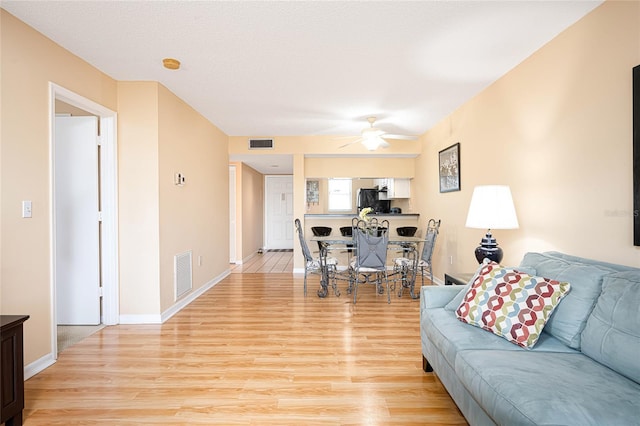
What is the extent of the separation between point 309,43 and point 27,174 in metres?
2.24

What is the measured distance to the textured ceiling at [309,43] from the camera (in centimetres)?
202

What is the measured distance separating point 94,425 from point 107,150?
242 centimetres

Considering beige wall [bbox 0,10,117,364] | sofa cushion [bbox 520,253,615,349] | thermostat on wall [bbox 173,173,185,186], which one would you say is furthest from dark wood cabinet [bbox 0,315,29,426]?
sofa cushion [bbox 520,253,615,349]

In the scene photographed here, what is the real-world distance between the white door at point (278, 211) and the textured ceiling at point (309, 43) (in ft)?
17.1

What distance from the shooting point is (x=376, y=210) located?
7219 millimetres

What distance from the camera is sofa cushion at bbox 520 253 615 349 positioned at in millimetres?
1543

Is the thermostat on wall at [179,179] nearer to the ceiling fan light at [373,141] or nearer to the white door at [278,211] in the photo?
the ceiling fan light at [373,141]

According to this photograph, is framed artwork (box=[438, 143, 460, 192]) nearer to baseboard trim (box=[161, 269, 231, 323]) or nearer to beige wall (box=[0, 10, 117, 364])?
baseboard trim (box=[161, 269, 231, 323])

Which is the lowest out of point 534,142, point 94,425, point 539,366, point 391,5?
point 94,425

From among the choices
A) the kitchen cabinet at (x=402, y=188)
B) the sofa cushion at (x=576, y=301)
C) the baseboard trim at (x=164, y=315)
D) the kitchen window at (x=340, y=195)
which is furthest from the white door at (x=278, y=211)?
the sofa cushion at (x=576, y=301)

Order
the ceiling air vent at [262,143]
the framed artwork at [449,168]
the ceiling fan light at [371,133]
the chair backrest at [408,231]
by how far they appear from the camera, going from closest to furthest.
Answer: the framed artwork at [449,168], the ceiling fan light at [371,133], the ceiling air vent at [262,143], the chair backrest at [408,231]

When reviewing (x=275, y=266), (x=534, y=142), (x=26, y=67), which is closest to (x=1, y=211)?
(x=26, y=67)

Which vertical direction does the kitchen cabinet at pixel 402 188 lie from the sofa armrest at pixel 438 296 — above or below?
above

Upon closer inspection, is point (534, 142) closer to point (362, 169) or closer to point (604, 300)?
point (604, 300)
